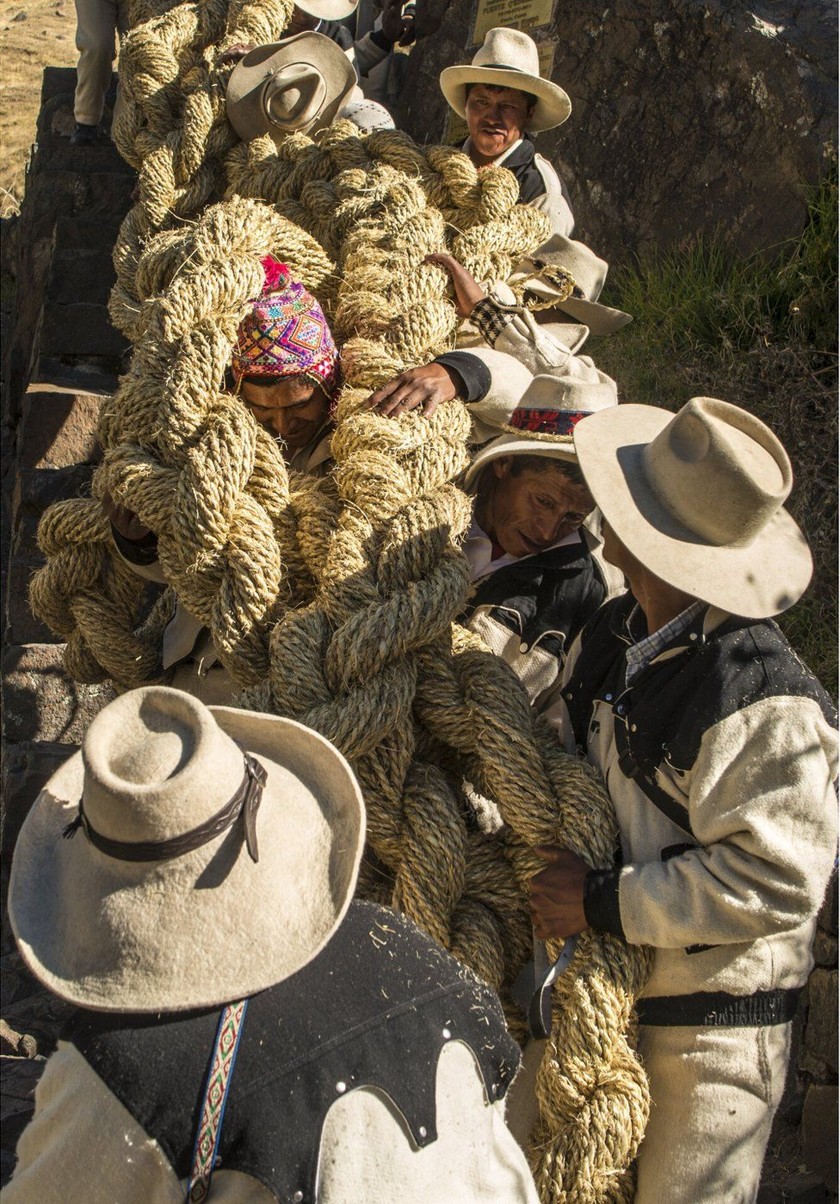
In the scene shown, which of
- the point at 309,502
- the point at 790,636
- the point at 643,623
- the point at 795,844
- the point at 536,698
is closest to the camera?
the point at 795,844

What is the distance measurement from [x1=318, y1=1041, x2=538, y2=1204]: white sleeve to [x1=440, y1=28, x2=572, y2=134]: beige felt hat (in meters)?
3.08

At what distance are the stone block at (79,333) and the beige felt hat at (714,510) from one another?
2.92 metres

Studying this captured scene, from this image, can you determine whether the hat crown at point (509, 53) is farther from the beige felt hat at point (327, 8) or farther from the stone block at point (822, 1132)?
the stone block at point (822, 1132)

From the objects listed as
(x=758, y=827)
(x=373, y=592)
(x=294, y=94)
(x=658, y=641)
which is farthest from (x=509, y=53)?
(x=758, y=827)

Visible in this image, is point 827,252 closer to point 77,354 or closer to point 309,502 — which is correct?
point 309,502

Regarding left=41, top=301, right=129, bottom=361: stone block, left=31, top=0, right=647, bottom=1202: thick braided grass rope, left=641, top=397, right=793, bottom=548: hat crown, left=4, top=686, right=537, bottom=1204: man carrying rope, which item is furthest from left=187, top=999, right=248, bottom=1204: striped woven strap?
left=41, top=301, right=129, bottom=361: stone block

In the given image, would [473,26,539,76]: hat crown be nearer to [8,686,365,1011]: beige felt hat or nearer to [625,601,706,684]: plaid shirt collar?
[625,601,706,684]: plaid shirt collar

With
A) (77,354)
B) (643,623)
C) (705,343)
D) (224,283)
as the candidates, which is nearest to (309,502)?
(224,283)

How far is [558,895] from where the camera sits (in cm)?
198

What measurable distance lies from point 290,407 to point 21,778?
177 centimetres

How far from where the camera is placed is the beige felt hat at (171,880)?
132 cm

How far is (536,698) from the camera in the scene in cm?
257

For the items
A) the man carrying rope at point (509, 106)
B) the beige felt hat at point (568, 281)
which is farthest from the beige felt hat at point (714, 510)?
the man carrying rope at point (509, 106)

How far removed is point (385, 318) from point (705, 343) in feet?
5.01
